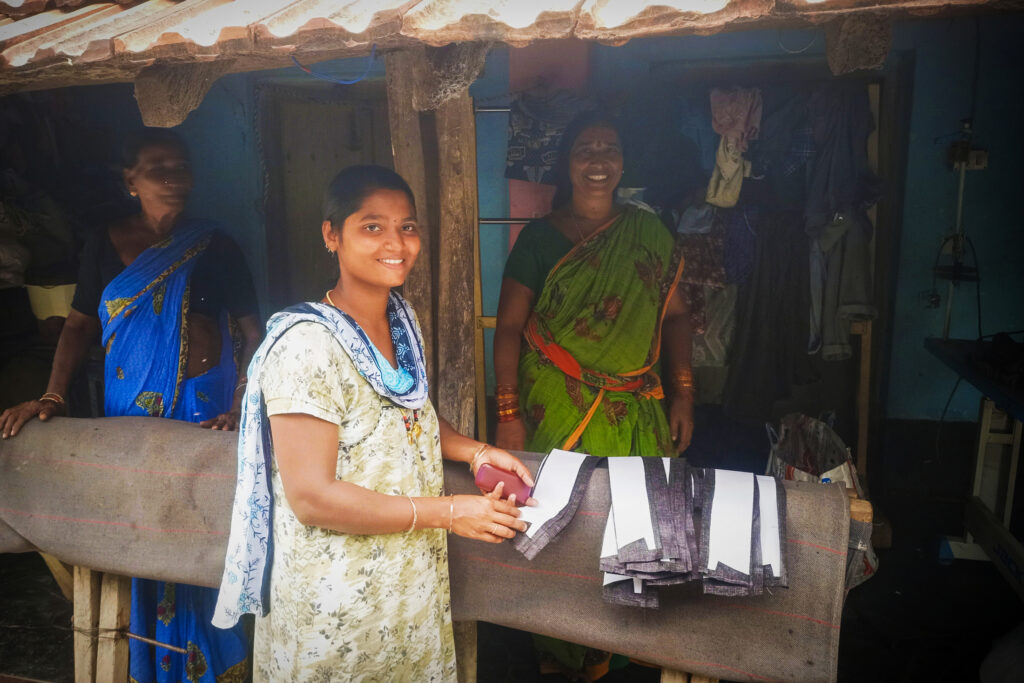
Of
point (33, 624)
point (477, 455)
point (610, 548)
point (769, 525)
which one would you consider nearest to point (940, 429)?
point (769, 525)

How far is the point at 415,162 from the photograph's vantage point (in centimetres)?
233

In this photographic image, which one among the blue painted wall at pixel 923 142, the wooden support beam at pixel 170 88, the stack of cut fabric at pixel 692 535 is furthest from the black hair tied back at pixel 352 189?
the blue painted wall at pixel 923 142

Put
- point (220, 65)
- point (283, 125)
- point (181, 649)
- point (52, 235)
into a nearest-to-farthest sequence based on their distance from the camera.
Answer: point (220, 65) < point (181, 649) < point (52, 235) < point (283, 125)

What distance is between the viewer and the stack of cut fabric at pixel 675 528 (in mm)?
1759

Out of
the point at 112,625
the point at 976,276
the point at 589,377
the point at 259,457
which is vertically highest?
the point at 976,276

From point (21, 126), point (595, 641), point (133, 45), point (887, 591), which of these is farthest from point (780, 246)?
point (21, 126)

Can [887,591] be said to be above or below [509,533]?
below

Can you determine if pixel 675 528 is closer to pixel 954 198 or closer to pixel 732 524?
pixel 732 524

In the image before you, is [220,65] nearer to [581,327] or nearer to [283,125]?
[581,327]

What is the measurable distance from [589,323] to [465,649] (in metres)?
1.26

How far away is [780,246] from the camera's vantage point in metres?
3.77

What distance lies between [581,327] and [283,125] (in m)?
2.96

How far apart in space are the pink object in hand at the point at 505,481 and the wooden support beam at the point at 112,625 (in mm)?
1428

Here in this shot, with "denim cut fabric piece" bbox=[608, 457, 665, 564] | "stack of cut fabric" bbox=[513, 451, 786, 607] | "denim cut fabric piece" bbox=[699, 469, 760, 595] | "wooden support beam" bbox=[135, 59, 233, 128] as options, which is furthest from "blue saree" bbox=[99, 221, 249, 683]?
"denim cut fabric piece" bbox=[699, 469, 760, 595]
